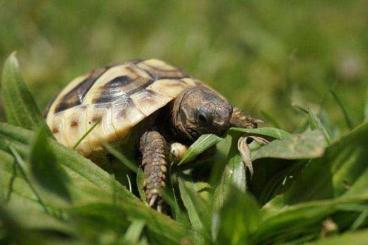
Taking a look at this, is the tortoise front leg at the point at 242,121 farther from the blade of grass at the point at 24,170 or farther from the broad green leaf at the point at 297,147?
the blade of grass at the point at 24,170

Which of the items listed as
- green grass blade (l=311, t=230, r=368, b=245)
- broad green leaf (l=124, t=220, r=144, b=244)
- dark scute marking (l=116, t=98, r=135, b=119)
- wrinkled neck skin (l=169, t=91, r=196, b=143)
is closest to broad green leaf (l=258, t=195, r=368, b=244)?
green grass blade (l=311, t=230, r=368, b=245)

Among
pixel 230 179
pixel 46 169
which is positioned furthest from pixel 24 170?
pixel 230 179

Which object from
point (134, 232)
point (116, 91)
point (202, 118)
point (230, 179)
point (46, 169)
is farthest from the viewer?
point (116, 91)

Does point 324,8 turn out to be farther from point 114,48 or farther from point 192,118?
point 192,118

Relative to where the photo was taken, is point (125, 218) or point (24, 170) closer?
point (125, 218)

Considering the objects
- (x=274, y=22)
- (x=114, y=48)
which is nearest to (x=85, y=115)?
(x=114, y=48)

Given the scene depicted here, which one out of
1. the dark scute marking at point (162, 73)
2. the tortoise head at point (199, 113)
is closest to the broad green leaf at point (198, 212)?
the tortoise head at point (199, 113)

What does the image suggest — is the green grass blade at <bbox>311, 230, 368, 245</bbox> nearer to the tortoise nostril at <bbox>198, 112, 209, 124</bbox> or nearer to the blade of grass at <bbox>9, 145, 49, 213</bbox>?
the blade of grass at <bbox>9, 145, 49, 213</bbox>

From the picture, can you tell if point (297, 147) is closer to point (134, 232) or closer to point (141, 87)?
point (134, 232)
